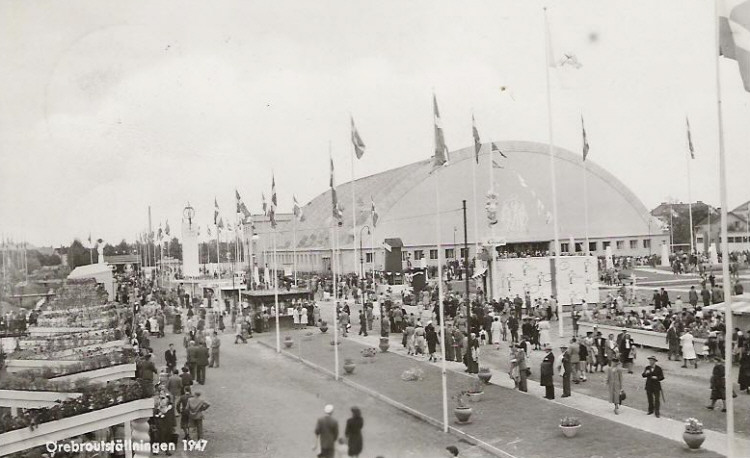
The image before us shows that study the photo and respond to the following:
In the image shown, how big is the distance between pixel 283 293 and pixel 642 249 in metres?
44.0

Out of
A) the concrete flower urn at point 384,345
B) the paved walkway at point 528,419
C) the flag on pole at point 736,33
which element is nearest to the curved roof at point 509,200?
the concrete flower urn at point 384,345

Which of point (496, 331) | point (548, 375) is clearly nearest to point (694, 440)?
point (548, 375)

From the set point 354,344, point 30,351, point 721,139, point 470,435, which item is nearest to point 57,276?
point 354,344

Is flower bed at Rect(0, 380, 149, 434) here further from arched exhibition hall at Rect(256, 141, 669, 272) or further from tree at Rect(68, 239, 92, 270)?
tree at Rect(68, 239, 92, 270)

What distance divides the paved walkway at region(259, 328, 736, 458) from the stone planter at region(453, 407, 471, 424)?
24 cm

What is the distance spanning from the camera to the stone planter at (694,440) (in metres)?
13.3

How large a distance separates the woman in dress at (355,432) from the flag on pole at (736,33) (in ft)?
29.6

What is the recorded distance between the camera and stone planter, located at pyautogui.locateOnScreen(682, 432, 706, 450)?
43.5 feet

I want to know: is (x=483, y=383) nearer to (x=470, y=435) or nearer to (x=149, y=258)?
(x=470, y=435)

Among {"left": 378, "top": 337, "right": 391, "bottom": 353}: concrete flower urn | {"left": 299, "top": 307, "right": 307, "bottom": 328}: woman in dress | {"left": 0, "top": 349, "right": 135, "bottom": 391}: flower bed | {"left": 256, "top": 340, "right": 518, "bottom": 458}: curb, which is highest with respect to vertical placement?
{"left": 0, "top": 349, "right": 135, "bottom": 391}: flower bed

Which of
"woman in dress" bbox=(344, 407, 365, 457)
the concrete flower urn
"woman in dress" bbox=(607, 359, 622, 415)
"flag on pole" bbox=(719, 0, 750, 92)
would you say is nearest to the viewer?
"flag on pole" bbox=(719, 0, 750, 92)

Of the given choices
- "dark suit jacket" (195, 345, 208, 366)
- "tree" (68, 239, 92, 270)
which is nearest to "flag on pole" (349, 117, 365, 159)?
"dark suit jacket" (195, 345, 208, 366)

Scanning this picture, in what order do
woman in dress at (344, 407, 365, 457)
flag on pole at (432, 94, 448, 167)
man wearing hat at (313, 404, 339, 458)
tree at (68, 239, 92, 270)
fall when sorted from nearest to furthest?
man wearing hat at (313, 404, 339, 458) < woman in dress at (344, 407, 365, 457) < flag on pole at (432, 94, 448, 167) < tree at (68, 239, 92, 270)

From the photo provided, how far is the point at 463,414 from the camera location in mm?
16109
